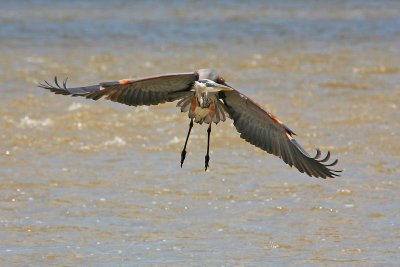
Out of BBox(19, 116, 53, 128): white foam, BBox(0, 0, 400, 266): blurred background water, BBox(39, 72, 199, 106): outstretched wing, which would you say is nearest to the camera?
BBox(39, 72, 199, 106): outstretched wing

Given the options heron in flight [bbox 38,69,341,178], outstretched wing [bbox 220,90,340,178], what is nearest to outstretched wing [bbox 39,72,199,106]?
heron in flight [bbox 38,69,341,178]

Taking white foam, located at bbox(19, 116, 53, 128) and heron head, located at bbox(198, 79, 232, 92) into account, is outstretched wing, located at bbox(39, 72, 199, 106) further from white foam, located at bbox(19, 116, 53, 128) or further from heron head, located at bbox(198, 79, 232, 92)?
white foam, located at bbox(19, 116, 53, 128)

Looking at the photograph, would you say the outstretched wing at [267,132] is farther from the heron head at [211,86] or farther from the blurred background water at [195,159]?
the blurred background water at [195,159]

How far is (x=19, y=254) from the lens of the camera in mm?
8383

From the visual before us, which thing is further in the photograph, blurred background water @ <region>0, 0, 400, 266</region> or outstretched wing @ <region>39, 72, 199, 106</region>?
blurred background water @ <region>0, 0, 400, 266</region>

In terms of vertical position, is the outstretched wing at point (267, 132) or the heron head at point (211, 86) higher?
the heron head at point (211, 86)

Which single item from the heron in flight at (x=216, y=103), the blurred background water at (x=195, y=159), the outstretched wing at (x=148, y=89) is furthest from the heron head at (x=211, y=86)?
the blurred background water at (x=195, y=159)

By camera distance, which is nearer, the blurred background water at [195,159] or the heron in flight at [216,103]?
the heron in flight at [216,103]

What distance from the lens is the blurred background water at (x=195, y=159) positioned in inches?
343

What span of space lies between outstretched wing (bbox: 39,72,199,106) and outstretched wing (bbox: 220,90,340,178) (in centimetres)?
37

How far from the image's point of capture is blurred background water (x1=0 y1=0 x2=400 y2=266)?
8711mm

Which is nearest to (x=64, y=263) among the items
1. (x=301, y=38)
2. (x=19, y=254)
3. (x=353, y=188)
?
(x=19, y=254)

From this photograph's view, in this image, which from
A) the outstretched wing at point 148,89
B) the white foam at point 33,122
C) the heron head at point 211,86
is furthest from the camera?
the white foam at point 33,122

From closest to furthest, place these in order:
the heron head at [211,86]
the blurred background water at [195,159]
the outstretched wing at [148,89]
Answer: the outstretched wing at [148,89], the heron head at [211,86], the blurred background water at [195,159]
